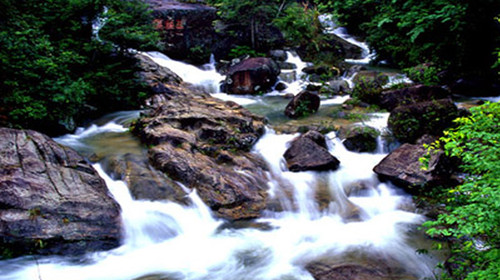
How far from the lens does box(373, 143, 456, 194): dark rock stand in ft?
20.9

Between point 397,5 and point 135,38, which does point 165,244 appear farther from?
point 397,5

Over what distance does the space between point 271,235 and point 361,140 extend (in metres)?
3.86

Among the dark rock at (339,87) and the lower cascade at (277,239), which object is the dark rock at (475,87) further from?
the lower cascade at (277,239)

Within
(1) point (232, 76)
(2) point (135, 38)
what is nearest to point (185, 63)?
(1) point (232, 76)

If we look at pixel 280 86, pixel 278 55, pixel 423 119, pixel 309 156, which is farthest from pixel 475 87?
pixel 278 55

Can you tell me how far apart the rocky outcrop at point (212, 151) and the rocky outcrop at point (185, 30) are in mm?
8656

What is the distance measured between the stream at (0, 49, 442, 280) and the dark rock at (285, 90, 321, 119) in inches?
121

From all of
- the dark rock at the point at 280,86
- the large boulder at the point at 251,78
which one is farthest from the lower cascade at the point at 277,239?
the dark rock at the point at 280,86

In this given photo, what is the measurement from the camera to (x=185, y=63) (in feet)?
55.8

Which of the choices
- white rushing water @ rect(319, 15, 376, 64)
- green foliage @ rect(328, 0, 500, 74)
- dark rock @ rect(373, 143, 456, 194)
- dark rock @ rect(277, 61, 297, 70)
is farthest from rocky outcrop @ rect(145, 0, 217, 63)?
dark rock @ rect(373, 143, 456, 194)

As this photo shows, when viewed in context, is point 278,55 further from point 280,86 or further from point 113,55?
point 113,55

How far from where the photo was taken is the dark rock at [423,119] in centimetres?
746

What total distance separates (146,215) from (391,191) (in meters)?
4.79

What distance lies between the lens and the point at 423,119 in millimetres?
7582
